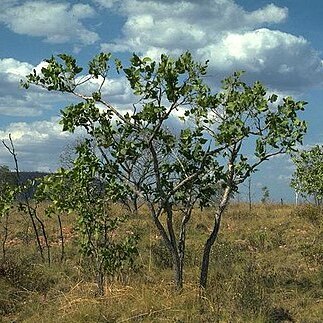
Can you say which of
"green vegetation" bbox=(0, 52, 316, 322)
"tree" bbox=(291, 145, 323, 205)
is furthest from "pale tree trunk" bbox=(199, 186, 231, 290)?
"tree" bbox=(291, 145, 323, 205)

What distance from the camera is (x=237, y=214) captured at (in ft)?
77.0

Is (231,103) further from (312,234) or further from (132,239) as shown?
(312,234)

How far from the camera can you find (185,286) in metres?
9.10

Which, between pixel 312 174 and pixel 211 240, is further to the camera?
pixel 312 174

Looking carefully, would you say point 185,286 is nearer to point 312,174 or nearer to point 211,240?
point 211,240

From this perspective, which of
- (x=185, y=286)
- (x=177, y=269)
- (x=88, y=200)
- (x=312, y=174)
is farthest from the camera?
(x=312, y=174)

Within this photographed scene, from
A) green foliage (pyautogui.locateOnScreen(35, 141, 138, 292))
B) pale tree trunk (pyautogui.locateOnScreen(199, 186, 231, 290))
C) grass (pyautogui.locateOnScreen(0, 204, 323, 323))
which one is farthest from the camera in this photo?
pale tree trunk (pyautogui.locateOnScreen(199, 186, 231, 290))

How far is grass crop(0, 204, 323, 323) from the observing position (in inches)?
324

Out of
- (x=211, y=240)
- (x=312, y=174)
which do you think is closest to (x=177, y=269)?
(x=211, y=240)

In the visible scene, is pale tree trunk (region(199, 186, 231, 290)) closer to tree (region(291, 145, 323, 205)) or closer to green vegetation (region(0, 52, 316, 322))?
green vegetation (region(0, 52, 316, 322))

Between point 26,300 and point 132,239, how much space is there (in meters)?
2.24

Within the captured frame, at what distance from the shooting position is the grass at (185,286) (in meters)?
8.22

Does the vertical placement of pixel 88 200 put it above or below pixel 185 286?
above

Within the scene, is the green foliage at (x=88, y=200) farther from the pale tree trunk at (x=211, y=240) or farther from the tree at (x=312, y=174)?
the tree at (x=312, y=174)
